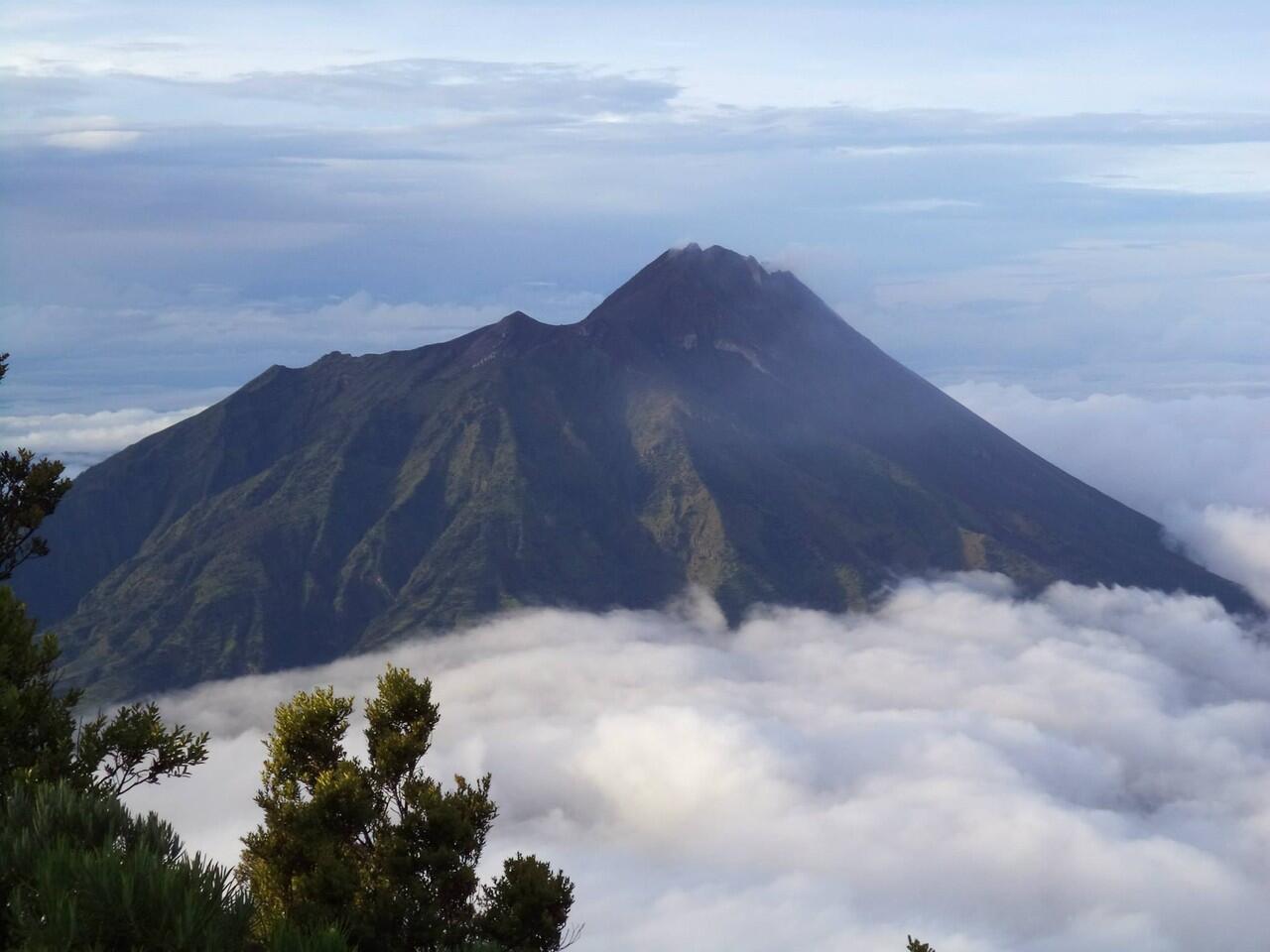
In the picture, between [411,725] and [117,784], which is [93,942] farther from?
[411,725]

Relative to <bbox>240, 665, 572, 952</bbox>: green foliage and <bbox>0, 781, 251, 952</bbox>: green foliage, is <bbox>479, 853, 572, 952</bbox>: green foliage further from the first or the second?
<bbox>0, 781, 251, 952</bbox>: green foliage

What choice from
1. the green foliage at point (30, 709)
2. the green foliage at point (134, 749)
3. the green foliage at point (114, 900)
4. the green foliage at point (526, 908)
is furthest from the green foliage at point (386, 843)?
the green foliage at point (114, 900)

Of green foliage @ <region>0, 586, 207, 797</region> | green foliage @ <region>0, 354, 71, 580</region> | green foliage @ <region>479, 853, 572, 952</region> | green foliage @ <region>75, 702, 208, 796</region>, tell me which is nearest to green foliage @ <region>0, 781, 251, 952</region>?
green foliage @ <region>0, 586, 207, 797</region>

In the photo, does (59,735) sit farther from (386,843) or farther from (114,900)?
(114,900)

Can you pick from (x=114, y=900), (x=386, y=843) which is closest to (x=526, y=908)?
(x=386, y=843)

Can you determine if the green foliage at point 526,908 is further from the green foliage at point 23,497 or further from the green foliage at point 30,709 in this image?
the green foliage at point 23,497

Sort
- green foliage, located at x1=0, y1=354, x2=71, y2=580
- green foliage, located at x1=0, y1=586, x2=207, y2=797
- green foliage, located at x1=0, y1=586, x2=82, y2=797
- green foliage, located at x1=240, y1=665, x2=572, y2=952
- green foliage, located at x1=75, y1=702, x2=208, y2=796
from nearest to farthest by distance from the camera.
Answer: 1. green foliage, located at x1=0, y1=586, x2=82, y2=797
2. green foliage, located at x1=0, y1=586, x2=207, y2=797
3. green foliage, located at x1=75, y1=702, x2=208, y2=796
4. green foliage, located at x1=240, y1=665, x2=572, y2=952
5. green foliage, located at x1=0, y1=354, x2=71, y2=580
